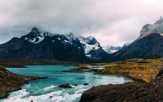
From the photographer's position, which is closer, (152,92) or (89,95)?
(152,92)

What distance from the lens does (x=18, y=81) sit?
18888 cm

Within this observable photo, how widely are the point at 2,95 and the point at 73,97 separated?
34407 millimetres

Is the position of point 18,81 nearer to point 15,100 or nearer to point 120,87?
point 15,100

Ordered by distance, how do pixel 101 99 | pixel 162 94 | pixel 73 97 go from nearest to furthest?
pixel 162 94, pixel 101 99, pixel 73 97

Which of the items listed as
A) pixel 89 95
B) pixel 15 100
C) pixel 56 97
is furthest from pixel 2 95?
pixel 89 95

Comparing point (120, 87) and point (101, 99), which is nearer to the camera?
point (101, 99)

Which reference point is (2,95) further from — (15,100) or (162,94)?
(162,94)

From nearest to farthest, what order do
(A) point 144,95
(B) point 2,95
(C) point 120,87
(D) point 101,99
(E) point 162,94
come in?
1. (E) point 162,94
2. (A) point 144,95
3. (D) point 101,99
4. (C) point 120,87
5. (B) point 2,95

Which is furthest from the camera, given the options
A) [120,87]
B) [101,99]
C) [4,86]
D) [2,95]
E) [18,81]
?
[18,81]

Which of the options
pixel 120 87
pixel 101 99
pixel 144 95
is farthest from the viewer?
pixel 120 87

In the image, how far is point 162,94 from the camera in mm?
72250

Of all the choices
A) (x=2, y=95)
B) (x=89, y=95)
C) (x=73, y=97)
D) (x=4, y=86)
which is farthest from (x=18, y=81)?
(x=89, y=95)

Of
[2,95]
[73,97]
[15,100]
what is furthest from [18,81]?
[73,97]

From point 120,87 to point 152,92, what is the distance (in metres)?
20.1
